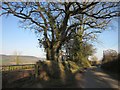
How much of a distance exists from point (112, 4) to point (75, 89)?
1178cm

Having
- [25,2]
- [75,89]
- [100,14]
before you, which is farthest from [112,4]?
[75,89]

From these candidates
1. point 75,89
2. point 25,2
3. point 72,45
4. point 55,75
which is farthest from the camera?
point 72,45

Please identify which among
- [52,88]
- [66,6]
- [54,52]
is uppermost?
[66,6]

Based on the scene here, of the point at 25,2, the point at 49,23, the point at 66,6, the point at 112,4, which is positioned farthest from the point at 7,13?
the point at 112,4

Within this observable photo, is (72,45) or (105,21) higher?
(105,21)

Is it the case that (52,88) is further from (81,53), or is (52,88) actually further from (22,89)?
(81,53)

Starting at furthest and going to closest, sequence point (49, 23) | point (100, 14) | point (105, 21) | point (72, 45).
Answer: point (72, 45) < point (105, 21) < point (100, 14) < point (49, 23)

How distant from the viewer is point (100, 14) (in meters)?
22.4

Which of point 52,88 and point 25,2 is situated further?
point 25,2

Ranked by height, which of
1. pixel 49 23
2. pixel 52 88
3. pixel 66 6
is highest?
pixel 66 6

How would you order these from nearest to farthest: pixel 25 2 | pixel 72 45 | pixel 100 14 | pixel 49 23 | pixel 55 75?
pixel 55 75 < pixel 25 2 < pixel 49 23 < pixel 100 14 < pixel 72 45

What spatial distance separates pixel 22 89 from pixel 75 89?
2.76m

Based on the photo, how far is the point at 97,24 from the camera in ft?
83.0

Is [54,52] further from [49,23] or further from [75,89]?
[75,89]
